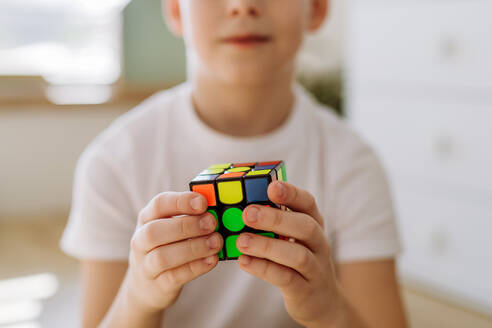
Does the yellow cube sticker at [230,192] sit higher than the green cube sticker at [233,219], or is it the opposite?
the yellow cube sticker at [230,192]

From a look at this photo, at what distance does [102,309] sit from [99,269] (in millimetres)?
40

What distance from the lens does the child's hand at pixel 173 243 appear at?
31 cm

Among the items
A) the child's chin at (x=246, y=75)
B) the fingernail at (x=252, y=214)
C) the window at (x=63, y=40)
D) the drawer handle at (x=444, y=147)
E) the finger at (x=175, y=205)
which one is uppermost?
the window at (x=63, y=40)

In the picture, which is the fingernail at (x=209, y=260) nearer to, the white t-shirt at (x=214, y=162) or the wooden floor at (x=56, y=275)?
the white t-shirt at (x=214, y=162)

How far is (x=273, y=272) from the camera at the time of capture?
331 millimetres

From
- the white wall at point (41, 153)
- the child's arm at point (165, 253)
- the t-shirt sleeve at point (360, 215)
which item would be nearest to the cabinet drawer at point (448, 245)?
the t-shirt sleeve at point (360, 215)

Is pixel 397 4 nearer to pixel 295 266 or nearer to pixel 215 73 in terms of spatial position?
pixel 215 73

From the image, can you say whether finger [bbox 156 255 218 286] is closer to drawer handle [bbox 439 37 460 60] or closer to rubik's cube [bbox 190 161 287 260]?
rubik's cube [bbox 190 161 287 260]

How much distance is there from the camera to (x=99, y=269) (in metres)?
0.54

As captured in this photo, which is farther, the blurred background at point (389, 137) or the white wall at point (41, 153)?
the white wall at point (41, 153)

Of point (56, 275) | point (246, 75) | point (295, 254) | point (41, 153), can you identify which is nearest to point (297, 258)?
point (295, 254)

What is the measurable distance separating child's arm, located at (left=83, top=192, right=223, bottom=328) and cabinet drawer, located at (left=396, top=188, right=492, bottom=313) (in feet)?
3.60

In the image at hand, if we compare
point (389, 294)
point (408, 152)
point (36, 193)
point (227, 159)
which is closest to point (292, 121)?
point (227, 159)

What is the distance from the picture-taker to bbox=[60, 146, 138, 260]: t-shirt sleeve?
0.52 meters
